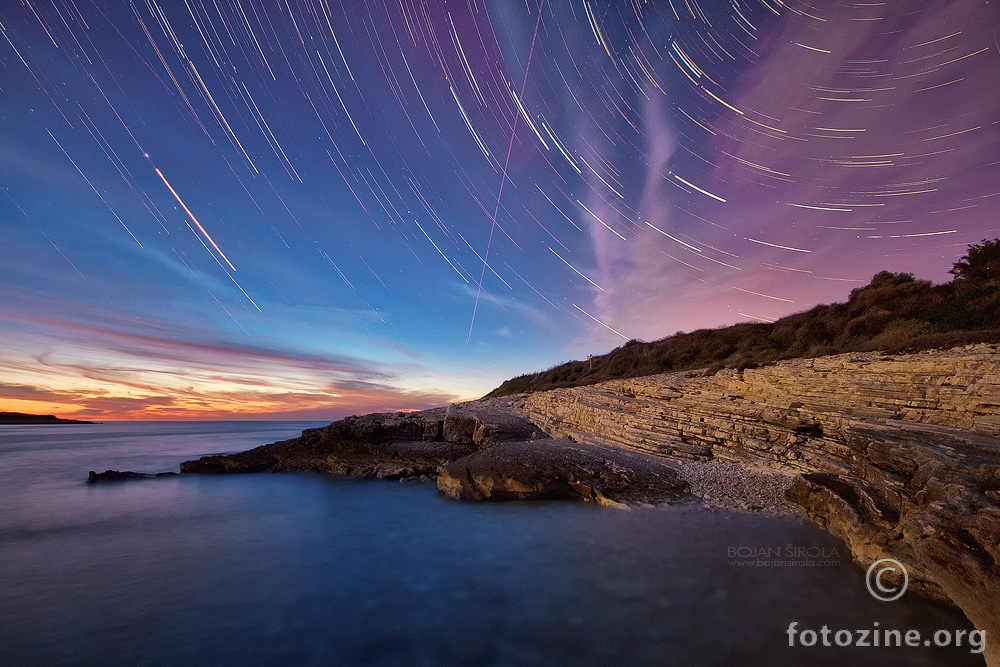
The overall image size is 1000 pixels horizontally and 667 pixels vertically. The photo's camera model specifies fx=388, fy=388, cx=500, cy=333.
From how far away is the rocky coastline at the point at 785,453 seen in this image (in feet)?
18.5

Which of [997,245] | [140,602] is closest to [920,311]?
[997,245]

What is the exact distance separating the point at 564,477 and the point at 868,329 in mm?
22759

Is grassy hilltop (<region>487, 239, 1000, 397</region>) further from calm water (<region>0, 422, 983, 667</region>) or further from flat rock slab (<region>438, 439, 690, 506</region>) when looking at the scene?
calm water (<region>0, 422, 983, 667</region>)

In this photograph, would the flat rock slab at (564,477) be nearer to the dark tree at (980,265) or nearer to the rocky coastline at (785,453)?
the rocky coastline at (785,453)

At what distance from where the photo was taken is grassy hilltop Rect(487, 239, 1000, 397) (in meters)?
17.2

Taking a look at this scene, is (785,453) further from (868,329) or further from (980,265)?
(980,265)

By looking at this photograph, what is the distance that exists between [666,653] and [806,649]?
208 centimetres

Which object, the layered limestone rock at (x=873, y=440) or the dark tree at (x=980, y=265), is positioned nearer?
the layered limestone rock at (x=873, y=440)

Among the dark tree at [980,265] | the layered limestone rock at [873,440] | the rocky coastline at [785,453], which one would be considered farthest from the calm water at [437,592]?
the dark tree at [980,265]

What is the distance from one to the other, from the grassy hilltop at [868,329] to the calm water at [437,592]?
39.5 feet

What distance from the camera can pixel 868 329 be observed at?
23.5 metres

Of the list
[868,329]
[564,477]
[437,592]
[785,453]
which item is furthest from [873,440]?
[868,329]

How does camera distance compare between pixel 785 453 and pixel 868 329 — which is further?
pixel 868 329

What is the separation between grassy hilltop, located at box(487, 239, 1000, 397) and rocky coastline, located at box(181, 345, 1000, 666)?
311 centimetres
